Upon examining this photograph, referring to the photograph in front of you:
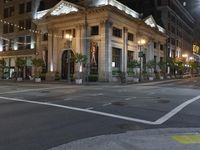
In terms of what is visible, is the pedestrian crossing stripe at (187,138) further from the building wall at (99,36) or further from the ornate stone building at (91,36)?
the building wall at (99,36)

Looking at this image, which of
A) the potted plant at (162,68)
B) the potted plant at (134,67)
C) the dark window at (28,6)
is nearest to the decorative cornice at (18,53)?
the dark window at (28,6)

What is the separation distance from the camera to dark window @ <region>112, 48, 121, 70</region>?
54103 mm

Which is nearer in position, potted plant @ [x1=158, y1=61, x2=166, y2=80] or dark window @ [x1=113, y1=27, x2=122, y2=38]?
dark window @ [x1=113, y1=27, x2=122, y2=38]

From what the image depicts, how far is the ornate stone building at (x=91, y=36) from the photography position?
51.2 metres

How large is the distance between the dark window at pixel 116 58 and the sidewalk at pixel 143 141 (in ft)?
148

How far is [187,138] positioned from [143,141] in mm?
1373

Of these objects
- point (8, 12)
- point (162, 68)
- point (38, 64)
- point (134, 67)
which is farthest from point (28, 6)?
point (162, 68)

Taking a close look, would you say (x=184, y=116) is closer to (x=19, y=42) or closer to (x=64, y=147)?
(x=64, y=147)

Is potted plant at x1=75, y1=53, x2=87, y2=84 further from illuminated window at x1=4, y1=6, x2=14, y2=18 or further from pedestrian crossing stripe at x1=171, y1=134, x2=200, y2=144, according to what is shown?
pedestrian crossing stripe at x1=171, y1=134, x2=200, y2=144

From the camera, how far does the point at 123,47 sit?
56.1 meters

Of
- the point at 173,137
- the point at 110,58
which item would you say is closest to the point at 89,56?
the point at 110,58

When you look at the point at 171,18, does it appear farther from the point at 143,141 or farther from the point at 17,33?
the point at 143,141

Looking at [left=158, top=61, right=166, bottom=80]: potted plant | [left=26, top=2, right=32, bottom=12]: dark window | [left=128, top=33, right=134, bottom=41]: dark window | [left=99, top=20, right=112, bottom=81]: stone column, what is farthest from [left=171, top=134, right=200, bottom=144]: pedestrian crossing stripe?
[left=158, top=61, right=166, bottom=80]: potted plant

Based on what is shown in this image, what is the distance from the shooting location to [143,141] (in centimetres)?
772
